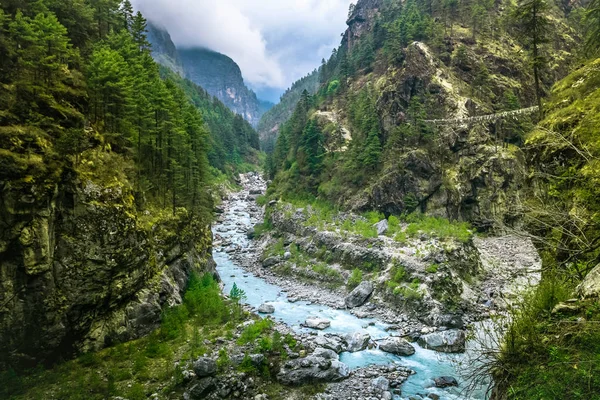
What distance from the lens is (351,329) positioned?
29609mm

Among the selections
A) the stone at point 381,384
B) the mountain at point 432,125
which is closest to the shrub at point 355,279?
the stone at point 381,384

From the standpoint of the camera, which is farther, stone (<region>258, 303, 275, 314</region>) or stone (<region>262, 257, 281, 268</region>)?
stone (<region>262, 257, 281, 268</region>)

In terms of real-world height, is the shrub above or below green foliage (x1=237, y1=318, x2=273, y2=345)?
above

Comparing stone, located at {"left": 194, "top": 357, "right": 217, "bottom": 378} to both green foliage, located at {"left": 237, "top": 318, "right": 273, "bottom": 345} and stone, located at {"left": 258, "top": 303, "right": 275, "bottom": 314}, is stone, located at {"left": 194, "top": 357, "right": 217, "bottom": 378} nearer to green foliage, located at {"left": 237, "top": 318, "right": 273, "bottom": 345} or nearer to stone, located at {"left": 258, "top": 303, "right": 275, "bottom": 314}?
green foliage, located at {"left": 237, "top": 318, "right": 273, "bottom": 345}

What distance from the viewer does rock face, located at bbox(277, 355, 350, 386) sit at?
20922 millimetres

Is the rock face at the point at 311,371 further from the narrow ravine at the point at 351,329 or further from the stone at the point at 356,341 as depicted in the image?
the stone at the point at 356,341

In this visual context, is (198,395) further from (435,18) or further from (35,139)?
(435,18)

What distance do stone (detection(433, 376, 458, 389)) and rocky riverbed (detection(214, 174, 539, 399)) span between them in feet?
0.19

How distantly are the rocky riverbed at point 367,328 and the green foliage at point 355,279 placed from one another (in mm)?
881

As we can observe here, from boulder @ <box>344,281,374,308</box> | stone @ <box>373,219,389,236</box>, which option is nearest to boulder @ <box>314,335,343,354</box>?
boulder @ <box>344,281,374,308</box>

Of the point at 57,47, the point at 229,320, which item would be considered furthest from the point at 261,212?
the point at 57,47

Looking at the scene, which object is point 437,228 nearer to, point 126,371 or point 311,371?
point 311,371

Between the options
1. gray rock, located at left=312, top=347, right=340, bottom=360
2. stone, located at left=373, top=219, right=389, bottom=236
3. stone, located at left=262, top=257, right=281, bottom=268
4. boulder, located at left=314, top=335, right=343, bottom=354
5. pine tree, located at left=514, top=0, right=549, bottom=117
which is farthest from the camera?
A: stone, located at left=262, top=257, right=281, bottom=268

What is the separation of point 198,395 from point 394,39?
7318cm
